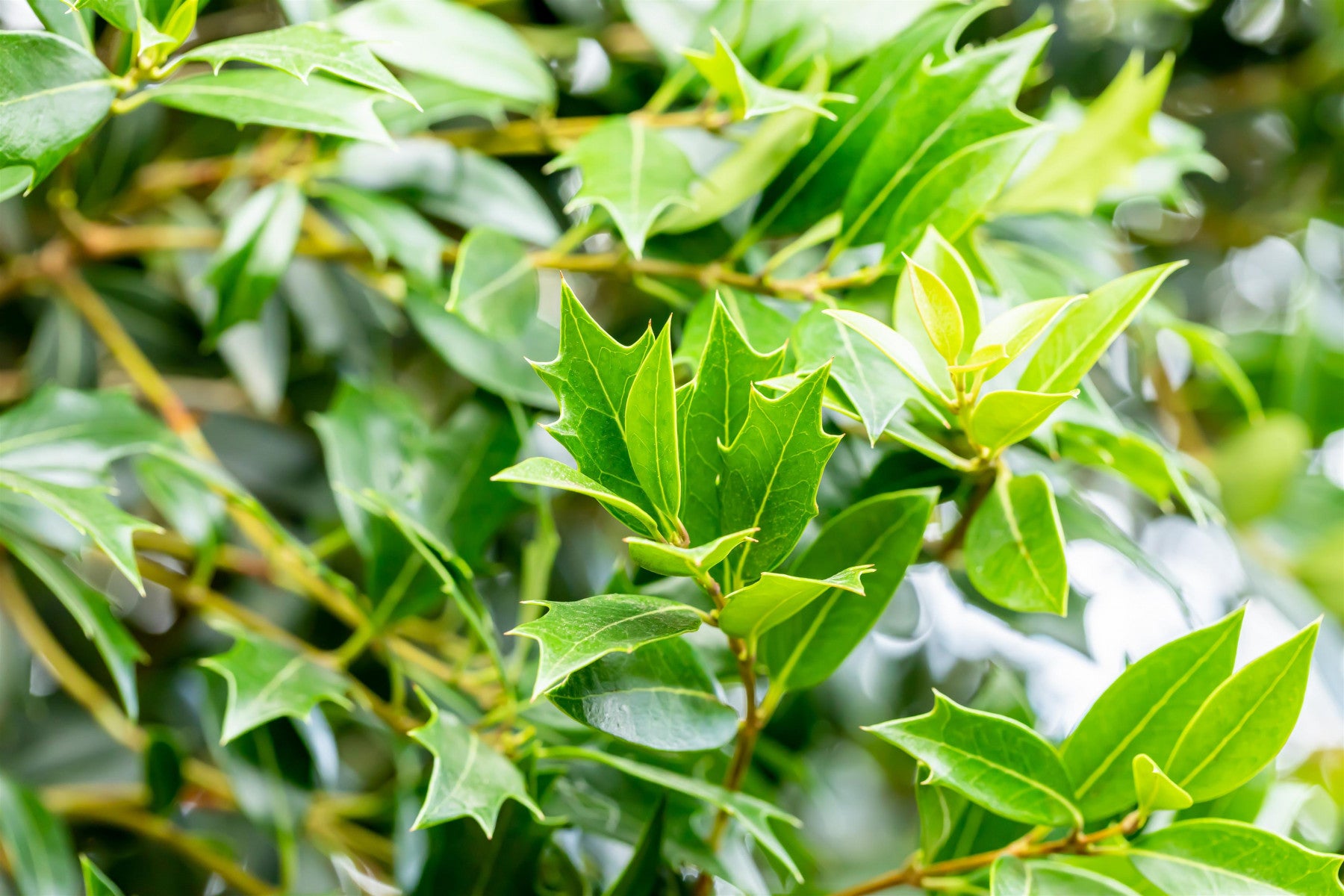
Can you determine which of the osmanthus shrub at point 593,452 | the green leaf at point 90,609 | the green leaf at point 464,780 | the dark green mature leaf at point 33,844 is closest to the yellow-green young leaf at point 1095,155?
the osmanthus shrub at point 593,452

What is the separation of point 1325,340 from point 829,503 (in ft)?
1.73

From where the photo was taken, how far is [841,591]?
426 mm

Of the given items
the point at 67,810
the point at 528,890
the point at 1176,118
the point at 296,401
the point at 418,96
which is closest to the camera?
the point at 528,890

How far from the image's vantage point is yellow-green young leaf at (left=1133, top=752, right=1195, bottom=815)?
36cm

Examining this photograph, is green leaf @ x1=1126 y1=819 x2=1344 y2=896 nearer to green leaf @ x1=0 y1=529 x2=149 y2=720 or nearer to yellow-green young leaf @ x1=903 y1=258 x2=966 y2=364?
yellow-green young leaf @ x1=903 y1=258 x2=966 y2=364

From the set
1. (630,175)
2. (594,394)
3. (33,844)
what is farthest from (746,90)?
(33,844)

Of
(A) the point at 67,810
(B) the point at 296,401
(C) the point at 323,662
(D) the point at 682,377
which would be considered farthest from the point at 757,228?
(A) the point at 67,810

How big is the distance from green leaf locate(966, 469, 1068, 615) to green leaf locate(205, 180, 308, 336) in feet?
1.38

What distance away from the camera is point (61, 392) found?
1.82 feet

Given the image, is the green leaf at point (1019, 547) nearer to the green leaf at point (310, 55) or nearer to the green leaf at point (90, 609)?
the green leaf at point (310, 55)

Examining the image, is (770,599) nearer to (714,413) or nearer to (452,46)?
(714,413)

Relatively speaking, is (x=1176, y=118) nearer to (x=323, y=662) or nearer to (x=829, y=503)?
(x=829, y=503)

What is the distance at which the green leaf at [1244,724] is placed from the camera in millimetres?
366

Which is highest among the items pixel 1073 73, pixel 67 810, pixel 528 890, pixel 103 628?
pixel 1073 73
